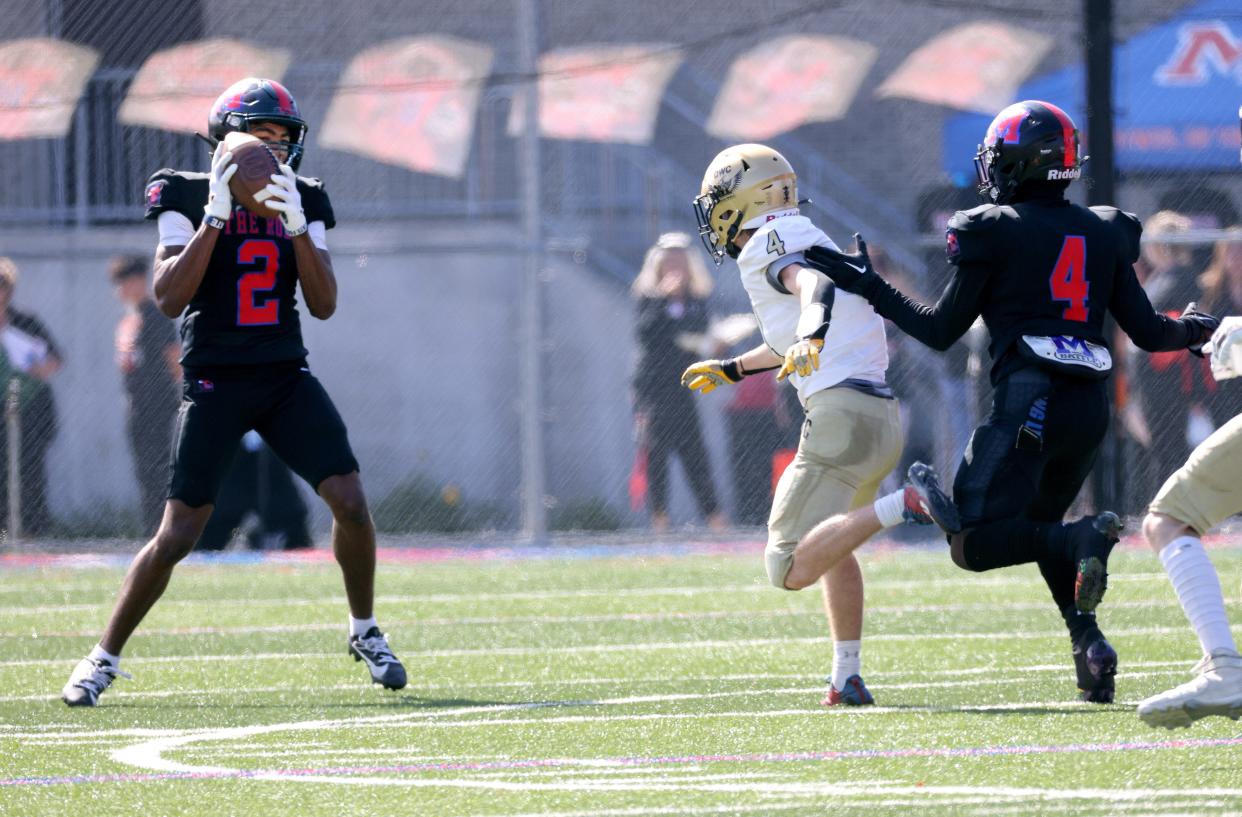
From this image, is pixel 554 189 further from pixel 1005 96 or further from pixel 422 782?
pixel 422 782

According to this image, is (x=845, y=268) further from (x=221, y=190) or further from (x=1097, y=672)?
(x=221, y=190)

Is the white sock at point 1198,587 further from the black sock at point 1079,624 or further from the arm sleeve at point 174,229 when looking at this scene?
the arm sleeve at point 174,229

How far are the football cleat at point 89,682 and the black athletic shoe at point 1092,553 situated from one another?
3041 millimetres

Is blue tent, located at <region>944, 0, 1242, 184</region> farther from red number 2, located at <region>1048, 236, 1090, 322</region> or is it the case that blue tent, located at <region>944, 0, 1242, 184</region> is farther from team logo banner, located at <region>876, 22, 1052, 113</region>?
red number 2, located at <region>1048, 236, 1090, 322</region>

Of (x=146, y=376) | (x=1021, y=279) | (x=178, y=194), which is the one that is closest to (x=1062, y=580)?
(x=1021, y=279)

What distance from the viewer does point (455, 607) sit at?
10328 millimetres

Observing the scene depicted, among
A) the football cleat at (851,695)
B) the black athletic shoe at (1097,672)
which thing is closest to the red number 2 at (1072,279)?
the black athletic shoe at (1097,672)

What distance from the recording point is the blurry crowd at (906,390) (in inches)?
543

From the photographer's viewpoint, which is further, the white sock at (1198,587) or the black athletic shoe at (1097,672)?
the black athletic shoe at (1097,672)

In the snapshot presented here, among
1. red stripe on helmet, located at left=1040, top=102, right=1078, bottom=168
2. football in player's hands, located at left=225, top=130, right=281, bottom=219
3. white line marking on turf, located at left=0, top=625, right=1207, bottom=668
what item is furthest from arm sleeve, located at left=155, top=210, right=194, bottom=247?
red stripe on helmet, located at left=1040, top=102, right=1078, bottom=168

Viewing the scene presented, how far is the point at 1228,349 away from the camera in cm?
512

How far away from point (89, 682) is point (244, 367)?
3.57 feet

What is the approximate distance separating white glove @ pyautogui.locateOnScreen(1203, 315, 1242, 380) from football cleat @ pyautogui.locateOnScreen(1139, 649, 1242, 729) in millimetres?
660

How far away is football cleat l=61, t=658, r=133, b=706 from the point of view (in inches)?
272
